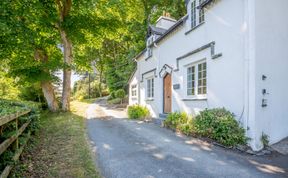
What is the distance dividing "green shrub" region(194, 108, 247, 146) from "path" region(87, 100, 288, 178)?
0.39 meters

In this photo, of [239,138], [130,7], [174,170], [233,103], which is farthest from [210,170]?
[130,7]

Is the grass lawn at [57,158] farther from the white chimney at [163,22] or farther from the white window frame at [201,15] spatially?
the white chimney at [163,22]

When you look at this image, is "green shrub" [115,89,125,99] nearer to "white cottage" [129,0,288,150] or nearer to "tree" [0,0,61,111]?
"tree" [0,0,61,111]

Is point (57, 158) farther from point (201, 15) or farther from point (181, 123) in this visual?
point (201, 15)

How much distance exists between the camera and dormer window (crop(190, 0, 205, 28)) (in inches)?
379

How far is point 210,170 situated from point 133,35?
19.5 meters

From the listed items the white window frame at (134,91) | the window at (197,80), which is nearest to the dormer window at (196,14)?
the window at (197,80)

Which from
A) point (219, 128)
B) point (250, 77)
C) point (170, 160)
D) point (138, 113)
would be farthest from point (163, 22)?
point (170, 160)

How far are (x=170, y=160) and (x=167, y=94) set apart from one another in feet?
23.9

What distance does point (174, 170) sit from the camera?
5035mm

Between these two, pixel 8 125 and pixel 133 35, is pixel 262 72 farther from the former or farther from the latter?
pixel 133 35

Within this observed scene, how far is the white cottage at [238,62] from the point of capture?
22.9 ft

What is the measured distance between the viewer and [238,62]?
24.3ft

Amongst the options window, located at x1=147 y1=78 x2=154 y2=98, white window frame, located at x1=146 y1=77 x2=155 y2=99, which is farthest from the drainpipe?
window, located at x1=147 y1=78 x2=154 y2=98
